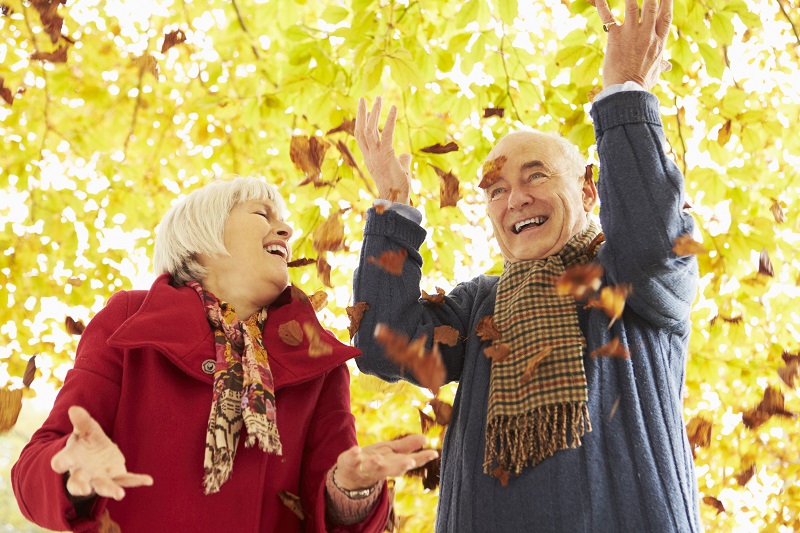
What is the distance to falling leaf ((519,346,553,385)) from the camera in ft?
5.11

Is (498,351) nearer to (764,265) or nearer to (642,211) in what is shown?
(642,211)

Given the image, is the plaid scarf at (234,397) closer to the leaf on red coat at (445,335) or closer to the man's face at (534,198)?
the leaf on red coat at (445,335)

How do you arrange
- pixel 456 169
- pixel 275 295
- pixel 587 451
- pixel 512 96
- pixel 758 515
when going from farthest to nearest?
pixel 758 515 → pixel 456 169 → pixel 512 96 → pixel 275 295 → pixel 587 451

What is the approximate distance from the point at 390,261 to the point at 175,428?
611 millimetres

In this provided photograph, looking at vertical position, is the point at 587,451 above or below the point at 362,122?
below

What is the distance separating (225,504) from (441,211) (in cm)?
155

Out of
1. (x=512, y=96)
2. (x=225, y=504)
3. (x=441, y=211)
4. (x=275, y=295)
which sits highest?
(x=512, y=96)

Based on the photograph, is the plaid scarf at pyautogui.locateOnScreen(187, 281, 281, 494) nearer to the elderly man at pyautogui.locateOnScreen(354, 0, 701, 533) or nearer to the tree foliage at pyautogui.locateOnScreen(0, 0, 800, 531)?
the elderly man at pyautogui.locateOnScreen(354, 0, 701, 533)

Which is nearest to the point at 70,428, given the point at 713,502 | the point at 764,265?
the point at 764,265

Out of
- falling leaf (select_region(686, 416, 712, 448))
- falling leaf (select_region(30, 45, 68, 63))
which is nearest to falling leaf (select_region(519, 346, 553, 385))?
falling leaf (select_region(686, 416, 712, 448))

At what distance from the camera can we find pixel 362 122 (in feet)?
6.57

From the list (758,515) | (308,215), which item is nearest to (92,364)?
(308,215)

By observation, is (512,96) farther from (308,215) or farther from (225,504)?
(225,504)

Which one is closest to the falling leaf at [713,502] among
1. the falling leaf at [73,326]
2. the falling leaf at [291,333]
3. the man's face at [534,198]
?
the man's face at [534,198]
